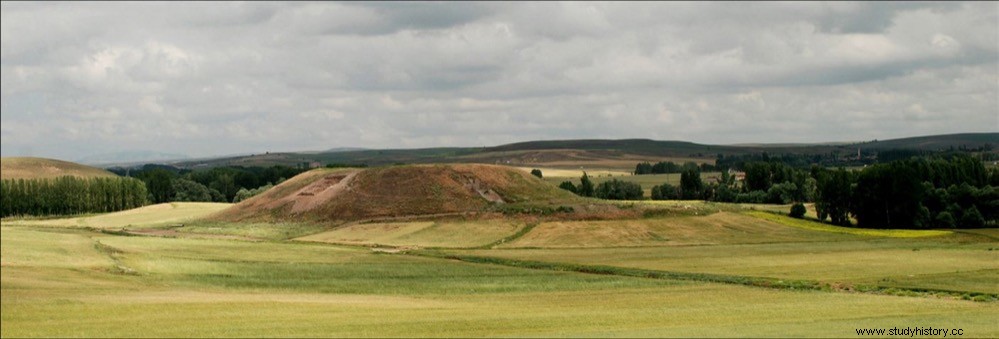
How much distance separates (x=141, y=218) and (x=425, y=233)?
162ft

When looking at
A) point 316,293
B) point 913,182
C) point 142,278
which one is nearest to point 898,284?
point 316,293

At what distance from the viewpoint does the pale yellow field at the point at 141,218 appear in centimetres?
12238

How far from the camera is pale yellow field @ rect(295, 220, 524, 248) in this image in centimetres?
10689

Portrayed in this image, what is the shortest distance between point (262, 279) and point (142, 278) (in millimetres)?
8833

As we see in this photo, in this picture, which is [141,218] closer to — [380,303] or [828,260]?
[828,260]

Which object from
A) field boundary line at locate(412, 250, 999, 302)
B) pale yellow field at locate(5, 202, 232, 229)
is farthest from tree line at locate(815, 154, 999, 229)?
pale yellow field at locate(5, 202, 232, 229)

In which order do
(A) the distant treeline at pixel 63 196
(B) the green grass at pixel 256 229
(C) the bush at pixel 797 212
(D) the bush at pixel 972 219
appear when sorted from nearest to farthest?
1. (B) the green grass at pixel 256 229
2. (A) the distant treeline at pixel 63 196
3. (D) the bush at pixel 972 219
4. (C) the bush at pixel 797 212

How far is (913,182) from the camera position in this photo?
440 ft

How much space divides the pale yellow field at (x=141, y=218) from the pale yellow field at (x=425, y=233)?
29515 millimetres

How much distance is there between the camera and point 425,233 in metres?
113

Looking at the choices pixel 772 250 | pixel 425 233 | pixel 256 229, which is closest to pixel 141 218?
pixel 256 229

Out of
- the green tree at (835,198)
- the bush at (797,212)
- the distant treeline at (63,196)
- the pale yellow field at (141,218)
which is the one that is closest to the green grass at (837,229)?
the bush at (797,212)

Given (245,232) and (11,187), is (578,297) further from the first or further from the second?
(11,187)

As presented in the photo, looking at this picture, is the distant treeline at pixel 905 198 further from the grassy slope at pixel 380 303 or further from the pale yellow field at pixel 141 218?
the pale yellow field at pixel 141 218
